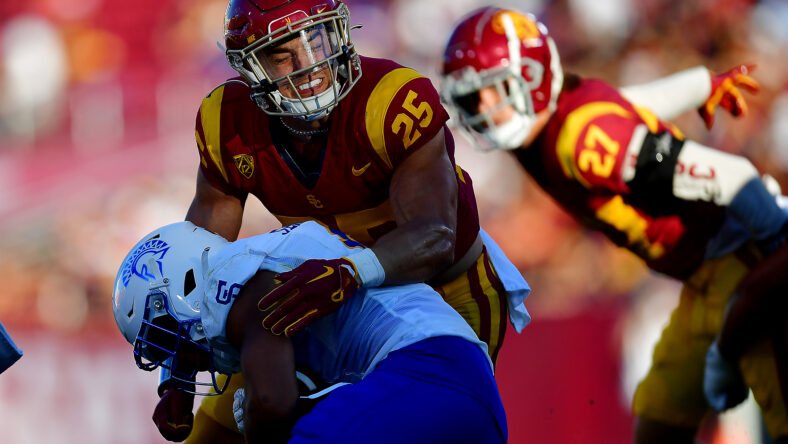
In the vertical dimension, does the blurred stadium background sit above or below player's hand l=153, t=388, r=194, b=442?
below

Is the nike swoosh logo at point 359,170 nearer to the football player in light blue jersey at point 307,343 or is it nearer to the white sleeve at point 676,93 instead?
the football player in light blue jersey at point 307,343

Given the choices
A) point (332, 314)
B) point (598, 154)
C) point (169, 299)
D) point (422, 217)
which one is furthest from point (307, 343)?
point (598, 154)

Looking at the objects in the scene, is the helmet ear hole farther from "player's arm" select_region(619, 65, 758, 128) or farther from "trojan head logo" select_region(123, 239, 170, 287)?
→ "player's arm" select_region(619, 65, 758, 128)

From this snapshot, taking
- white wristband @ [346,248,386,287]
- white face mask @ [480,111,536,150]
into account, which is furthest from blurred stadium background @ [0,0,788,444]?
white wristband @ [346,248,386,287]

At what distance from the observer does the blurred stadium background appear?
659cm

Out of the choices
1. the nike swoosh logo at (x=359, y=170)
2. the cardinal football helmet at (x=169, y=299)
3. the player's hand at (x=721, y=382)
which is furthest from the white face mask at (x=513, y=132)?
the cardinal football helmet at (x=169, y=299)

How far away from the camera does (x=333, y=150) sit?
274cm

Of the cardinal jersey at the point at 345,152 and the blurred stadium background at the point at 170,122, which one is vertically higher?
the cardinal jersey at the point at 345,152

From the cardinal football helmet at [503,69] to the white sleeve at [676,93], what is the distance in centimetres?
39

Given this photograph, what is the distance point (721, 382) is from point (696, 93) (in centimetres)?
114

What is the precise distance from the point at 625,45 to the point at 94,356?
13.3 feet

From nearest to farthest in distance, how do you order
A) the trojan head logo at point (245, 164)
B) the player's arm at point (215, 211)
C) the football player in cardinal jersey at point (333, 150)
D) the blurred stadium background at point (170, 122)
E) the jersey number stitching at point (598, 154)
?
the football player in cardinal jersey at point (333, 150) < the trojan head logo at point (245, 164) < the player's arm at point (215, 211) < the jersey number stitching at point (598, 154) < the blurred stadium background at point (170, 122)

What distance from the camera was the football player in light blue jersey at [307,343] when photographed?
78.7 inches

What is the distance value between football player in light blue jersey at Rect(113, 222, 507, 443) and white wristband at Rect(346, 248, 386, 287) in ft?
A: 0.08
